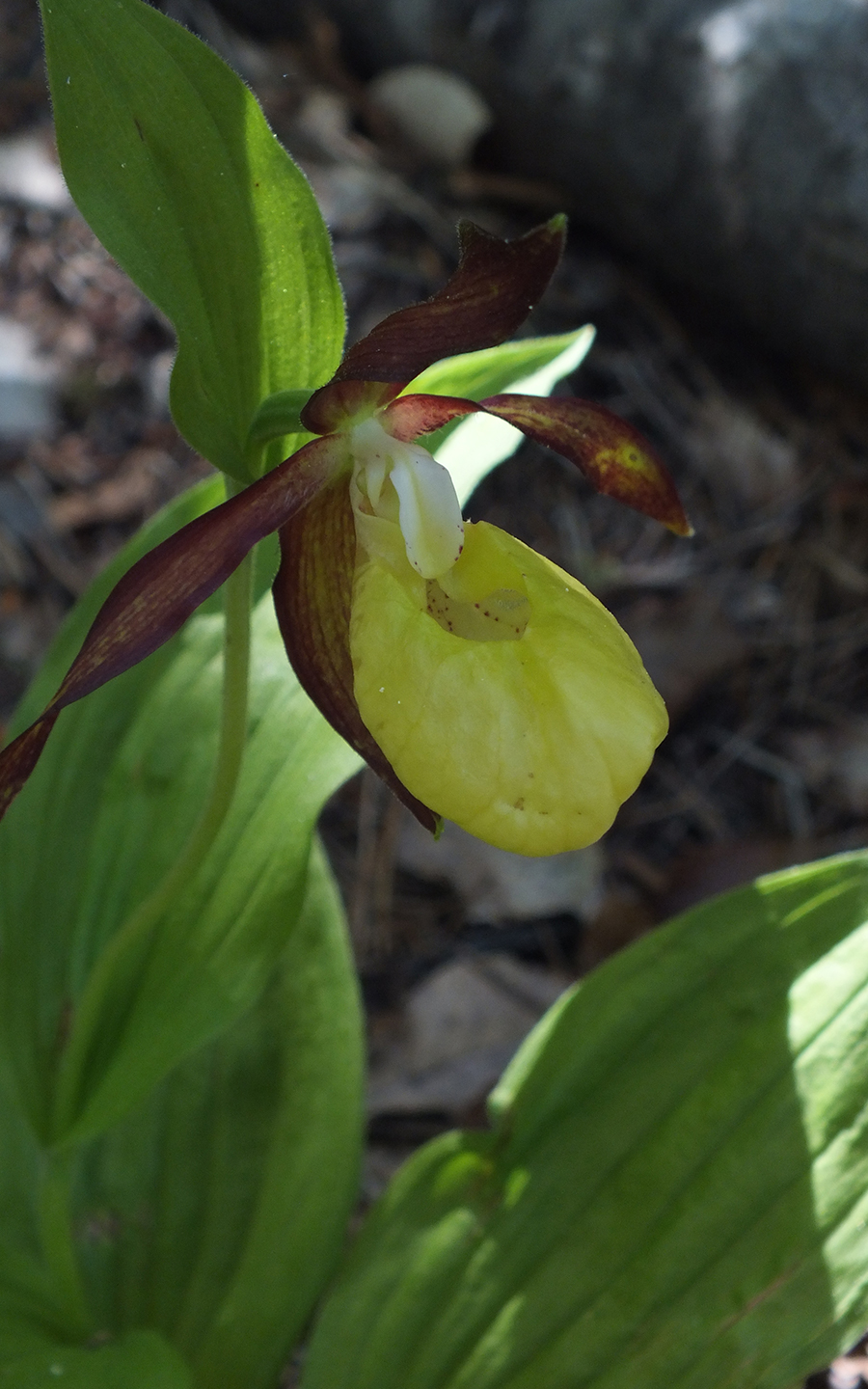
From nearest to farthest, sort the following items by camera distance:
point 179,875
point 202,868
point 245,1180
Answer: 1. point 179,875
2. point 202,868
3. point 245,1180

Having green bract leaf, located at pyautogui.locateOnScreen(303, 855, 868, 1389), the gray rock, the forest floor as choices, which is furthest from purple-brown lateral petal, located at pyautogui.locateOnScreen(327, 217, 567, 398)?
the gray rock

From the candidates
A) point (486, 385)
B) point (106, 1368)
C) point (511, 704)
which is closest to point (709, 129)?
point (486, 385)

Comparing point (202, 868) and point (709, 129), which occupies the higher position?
point (709, 129)

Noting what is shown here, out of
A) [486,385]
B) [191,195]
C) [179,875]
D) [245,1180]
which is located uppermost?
[191,195]

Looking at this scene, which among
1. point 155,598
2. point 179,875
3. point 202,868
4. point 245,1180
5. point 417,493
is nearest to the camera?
Answer: point 155,598

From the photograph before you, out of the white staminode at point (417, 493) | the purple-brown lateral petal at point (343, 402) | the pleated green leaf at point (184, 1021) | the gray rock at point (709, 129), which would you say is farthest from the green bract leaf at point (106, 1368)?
the gray rock at point (709, 129)

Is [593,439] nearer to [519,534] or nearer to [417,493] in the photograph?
[417,493]
